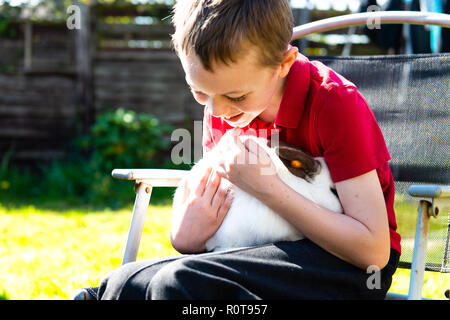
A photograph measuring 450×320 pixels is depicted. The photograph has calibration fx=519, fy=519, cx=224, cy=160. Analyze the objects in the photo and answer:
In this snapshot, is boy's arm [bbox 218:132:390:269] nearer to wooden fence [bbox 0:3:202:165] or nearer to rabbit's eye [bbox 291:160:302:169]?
rabbit's eye [bbox 291:160:302:169]

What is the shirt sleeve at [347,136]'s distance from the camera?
1.22m

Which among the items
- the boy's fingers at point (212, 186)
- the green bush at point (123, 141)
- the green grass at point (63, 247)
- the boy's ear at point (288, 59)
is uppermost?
the boy's ear at point (288, 59)

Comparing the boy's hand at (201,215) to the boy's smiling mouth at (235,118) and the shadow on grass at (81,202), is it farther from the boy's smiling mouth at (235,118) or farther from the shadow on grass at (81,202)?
the shadow on grass at (81,202)

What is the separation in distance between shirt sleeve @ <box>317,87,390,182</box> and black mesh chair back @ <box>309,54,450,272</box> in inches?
20.0

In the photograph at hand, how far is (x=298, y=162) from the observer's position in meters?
1.28

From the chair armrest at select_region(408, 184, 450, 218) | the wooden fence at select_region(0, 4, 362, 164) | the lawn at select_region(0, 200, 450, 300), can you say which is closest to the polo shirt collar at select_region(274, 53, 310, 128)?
the chair armrest at select_region(408, 184, 450, 218)

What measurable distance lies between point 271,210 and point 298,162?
14 centimetres

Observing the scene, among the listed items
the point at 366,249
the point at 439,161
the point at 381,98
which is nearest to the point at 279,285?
the point at 366,249

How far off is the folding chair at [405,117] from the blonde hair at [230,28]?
0.51 meters

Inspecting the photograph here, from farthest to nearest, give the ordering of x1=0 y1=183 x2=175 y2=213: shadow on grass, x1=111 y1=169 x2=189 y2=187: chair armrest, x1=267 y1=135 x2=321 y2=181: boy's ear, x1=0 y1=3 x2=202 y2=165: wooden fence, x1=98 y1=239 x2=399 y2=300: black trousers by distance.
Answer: x1=0 y1=3 x2=202 y2=165: wooden fence, x1=0 y1=183 x2=175 y2=213: shadow on grass, x1=111 y1=169 x2=189 y2=187: chair armrest, x1=267 y1=135 x2=321 y2=181: boy's ear, x1=98 y1=239 x2=399 y2=300: black trousers

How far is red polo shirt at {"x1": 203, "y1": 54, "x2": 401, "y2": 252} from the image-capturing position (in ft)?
4.02

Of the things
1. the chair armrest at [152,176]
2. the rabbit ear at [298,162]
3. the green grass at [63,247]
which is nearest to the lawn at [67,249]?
the green grass at [63,247]

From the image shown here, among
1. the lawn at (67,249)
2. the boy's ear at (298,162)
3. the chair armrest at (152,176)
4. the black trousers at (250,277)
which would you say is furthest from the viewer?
the lawn at (67,249)
